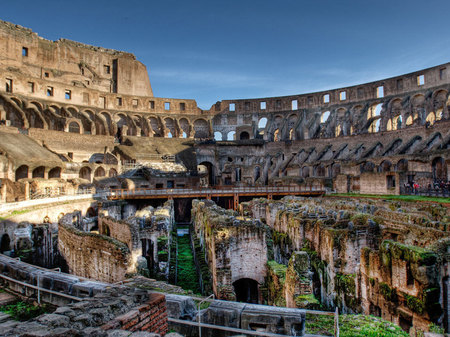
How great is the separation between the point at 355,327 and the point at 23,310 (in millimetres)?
5478

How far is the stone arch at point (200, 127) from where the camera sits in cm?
6059

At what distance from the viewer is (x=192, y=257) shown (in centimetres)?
1611

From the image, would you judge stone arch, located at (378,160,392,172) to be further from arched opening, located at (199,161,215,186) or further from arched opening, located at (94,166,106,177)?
arched opening, located at (94,166,106,177)

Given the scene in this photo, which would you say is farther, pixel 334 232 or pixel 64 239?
pixel 64 239

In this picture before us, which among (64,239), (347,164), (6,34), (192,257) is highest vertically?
(6,34)

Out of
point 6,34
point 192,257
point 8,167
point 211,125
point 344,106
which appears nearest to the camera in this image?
point 192,257

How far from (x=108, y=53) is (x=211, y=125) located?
2507cm

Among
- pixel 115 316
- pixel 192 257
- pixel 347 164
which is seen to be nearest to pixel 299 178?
pixel 347 164

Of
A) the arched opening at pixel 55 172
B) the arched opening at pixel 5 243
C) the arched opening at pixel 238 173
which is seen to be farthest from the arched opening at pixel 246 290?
the arched opening at pixel 238 173

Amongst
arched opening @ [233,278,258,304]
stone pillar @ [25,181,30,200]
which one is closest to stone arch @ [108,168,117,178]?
stone pillar @ [25,181,30,200]

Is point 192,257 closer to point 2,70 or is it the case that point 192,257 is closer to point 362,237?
point 362,237

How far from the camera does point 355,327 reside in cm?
518

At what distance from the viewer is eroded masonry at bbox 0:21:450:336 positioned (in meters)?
7.10

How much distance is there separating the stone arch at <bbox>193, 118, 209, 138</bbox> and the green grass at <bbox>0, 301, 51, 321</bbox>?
55.8 m
